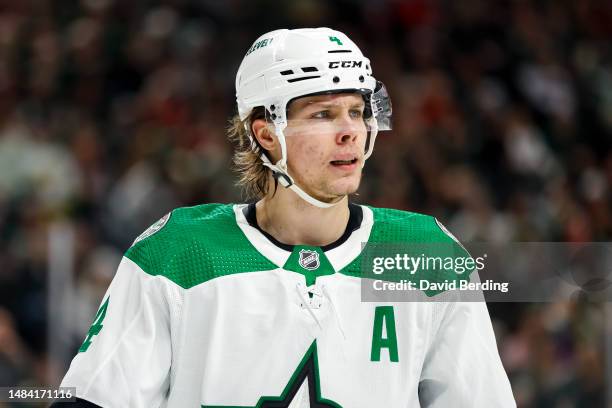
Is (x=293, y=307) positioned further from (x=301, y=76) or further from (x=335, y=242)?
(x=301, y=76)

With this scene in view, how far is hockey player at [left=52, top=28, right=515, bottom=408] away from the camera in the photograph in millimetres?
2477

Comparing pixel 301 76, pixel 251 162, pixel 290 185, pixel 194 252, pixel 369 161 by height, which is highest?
pixel 369 161

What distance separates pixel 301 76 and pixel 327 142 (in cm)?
16

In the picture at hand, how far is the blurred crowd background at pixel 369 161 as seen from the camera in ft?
14.9

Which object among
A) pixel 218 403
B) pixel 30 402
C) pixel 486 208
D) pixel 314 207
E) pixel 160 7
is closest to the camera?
pixel 218 403

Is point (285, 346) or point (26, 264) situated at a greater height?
point (26, 264)

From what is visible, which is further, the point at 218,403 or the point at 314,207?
the point at 314,207

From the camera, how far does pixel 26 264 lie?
4.68 meters

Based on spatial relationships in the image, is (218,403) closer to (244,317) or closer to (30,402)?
(244,317)

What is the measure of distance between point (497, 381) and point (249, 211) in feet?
2.28

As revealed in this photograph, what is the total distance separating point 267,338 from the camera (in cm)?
249

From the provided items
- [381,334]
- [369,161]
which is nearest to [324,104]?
[381,334]

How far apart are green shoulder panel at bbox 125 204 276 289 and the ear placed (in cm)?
20

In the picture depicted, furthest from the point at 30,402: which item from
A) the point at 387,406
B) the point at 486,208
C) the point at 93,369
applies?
the point at 486,208
